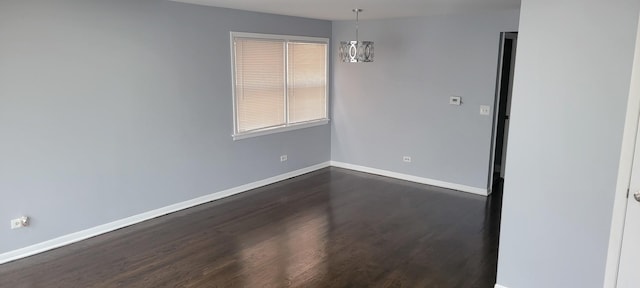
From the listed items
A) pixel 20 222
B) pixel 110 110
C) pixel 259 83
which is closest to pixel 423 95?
pixel 259 83

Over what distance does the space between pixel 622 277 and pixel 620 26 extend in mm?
1365

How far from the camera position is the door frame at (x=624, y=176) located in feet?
7.06

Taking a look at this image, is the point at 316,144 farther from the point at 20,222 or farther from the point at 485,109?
the point at 20,222

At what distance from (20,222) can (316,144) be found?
3951mm

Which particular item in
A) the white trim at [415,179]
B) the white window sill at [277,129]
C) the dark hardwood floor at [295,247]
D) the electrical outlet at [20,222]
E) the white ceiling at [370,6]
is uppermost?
the white ceiling at [370,6]

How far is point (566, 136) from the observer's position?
2.56 m

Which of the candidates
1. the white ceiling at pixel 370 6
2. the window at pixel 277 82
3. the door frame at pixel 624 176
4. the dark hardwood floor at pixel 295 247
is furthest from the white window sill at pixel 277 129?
the door frame at pixel 624 176

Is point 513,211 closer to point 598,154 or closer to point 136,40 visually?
point 598,154

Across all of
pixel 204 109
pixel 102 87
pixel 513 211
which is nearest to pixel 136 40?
pixel 102 87

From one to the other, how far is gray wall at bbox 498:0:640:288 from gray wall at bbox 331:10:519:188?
101 inches

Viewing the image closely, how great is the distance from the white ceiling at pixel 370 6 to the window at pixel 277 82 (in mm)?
497

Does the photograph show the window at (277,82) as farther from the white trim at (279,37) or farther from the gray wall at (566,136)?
the gray wall at (566,136)

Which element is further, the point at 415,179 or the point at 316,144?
the point at 316,144

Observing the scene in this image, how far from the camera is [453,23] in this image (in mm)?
5305
